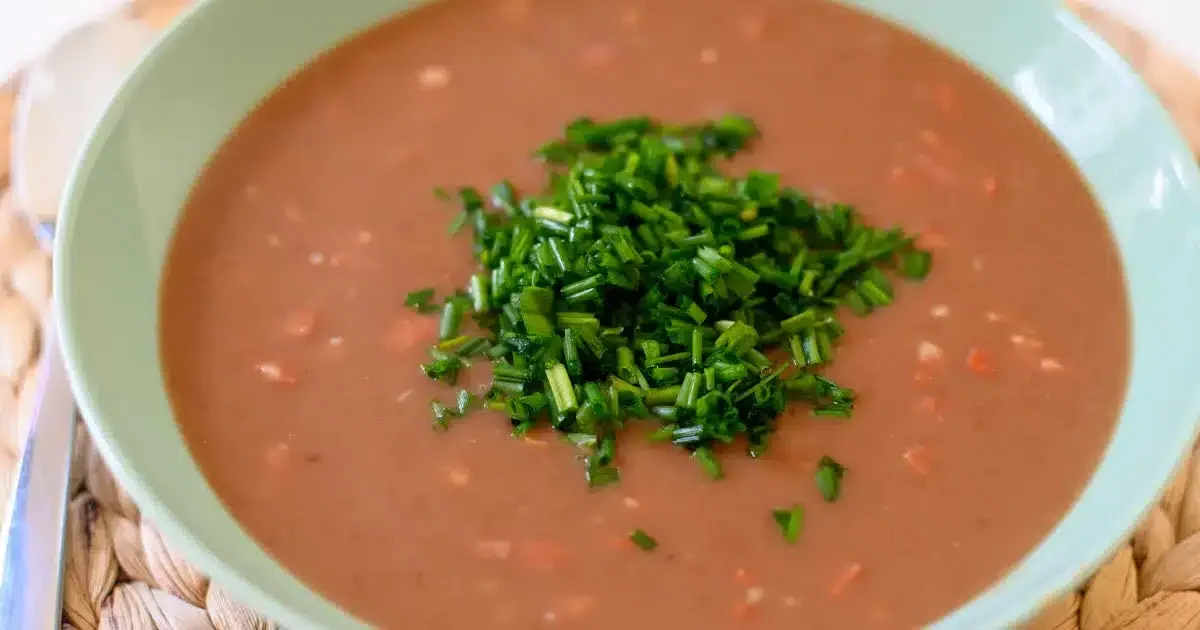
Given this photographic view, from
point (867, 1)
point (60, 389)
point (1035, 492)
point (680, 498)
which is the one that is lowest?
point (60, 389)

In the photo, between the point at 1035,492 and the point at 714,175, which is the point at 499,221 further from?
→ the point at 1035,492

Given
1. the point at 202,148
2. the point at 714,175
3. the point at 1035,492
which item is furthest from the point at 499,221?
the point at 1035,492

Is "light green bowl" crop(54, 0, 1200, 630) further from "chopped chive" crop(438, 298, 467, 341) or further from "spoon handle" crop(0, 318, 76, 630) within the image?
"chopped chive" crop(438, 298, 467, 341)

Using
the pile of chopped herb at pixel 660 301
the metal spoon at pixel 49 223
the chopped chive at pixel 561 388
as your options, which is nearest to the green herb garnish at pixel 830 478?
the pile of chopped herb at pixel 660 301

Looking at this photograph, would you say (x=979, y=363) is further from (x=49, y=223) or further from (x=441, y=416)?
(x=49, y=223)

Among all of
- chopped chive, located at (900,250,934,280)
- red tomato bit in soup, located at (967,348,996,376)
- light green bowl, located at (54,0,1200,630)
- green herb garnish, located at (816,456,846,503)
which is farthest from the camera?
chopped chive, located at (900,250,934,280)

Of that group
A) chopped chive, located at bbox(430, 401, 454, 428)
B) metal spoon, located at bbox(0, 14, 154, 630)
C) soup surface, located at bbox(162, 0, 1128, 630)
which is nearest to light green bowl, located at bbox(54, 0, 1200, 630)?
soup surface, located at bbox(162, 0, 1128, 630)
